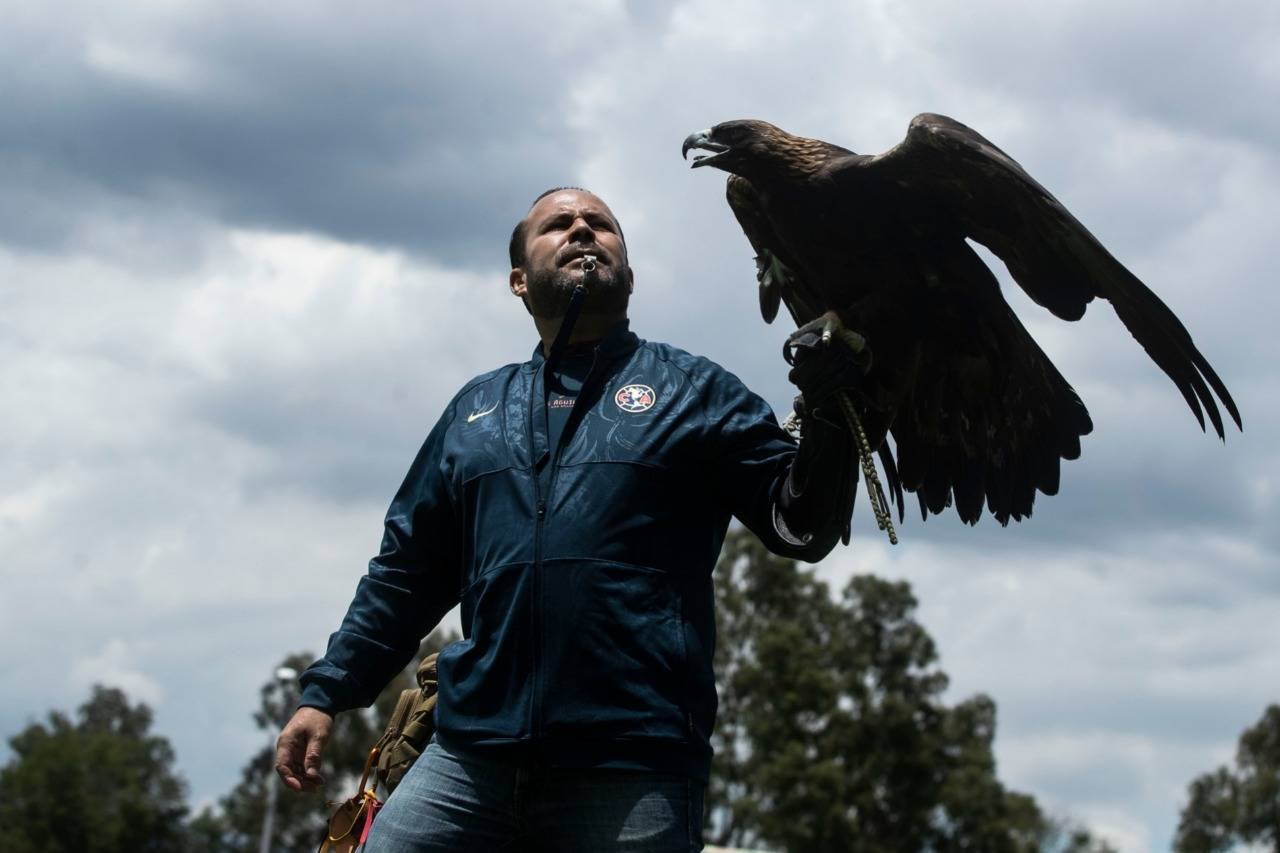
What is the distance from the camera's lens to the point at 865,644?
131 ft

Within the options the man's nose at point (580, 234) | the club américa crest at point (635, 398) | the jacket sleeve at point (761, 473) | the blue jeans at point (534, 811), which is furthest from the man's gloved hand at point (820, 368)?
the blue jeans at point (534, 811)

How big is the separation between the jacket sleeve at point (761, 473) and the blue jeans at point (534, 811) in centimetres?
57

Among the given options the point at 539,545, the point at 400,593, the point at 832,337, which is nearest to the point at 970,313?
the point at 832,337

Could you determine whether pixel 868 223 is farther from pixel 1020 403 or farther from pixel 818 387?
pixel 818 387

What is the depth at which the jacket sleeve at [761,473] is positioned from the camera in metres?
3.35

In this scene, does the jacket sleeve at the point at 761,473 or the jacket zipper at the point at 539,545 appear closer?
the jacket zipper at the point at 539,545

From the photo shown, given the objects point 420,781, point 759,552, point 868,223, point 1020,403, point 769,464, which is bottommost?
point 420,781

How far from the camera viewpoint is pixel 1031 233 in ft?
13.0

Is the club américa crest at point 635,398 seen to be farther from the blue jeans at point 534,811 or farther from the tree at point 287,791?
the tree at point 287,791

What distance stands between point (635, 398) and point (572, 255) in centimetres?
43

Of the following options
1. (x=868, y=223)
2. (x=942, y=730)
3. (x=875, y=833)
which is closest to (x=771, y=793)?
(x=875, y=833)

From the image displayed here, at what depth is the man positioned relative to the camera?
316 cm

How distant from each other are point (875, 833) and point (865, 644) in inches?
191

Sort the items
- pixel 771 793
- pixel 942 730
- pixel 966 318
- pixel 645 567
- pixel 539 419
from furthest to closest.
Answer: pixel 942 730, pixel 771 793, pixel 966 318, pixel 539 419, pixel 645 567
